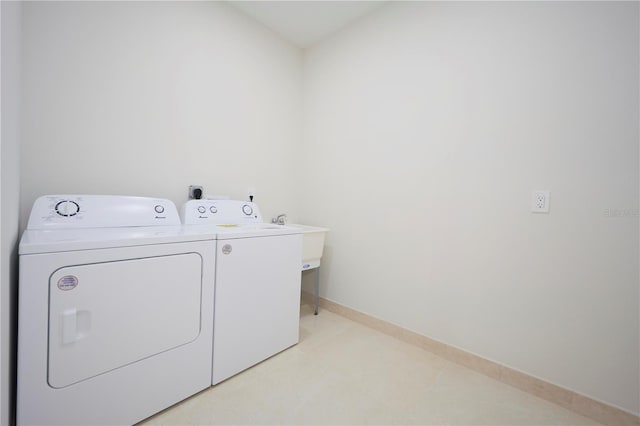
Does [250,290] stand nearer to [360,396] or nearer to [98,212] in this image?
[360,396]

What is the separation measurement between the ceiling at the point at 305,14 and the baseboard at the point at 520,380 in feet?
7.86

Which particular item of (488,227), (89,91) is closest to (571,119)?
(488,227)

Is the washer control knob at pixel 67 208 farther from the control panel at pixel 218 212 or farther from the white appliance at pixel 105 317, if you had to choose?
the control panel at pixel 218 212

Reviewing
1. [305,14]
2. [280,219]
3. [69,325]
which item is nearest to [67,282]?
[69,325]

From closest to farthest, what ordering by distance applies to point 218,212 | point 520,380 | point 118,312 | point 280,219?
1. point 118,312
2. point 520,380
3. point 218,212
4. point 280,219

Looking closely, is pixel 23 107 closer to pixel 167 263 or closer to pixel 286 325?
pixel 167 263

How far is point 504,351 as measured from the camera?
1.44 meters

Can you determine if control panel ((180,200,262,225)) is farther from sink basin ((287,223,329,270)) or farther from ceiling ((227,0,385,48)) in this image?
ceiling ((227,0,385,48))

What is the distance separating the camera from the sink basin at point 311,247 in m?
1.99

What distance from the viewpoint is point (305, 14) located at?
6.73 ft

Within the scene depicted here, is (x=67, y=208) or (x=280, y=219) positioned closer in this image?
(x=67, y=208)

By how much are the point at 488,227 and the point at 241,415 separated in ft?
5.22

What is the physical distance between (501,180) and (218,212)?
177 cm

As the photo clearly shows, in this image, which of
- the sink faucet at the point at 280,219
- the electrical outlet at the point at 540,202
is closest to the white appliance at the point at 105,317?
the sink faucet at the point at 280,219
